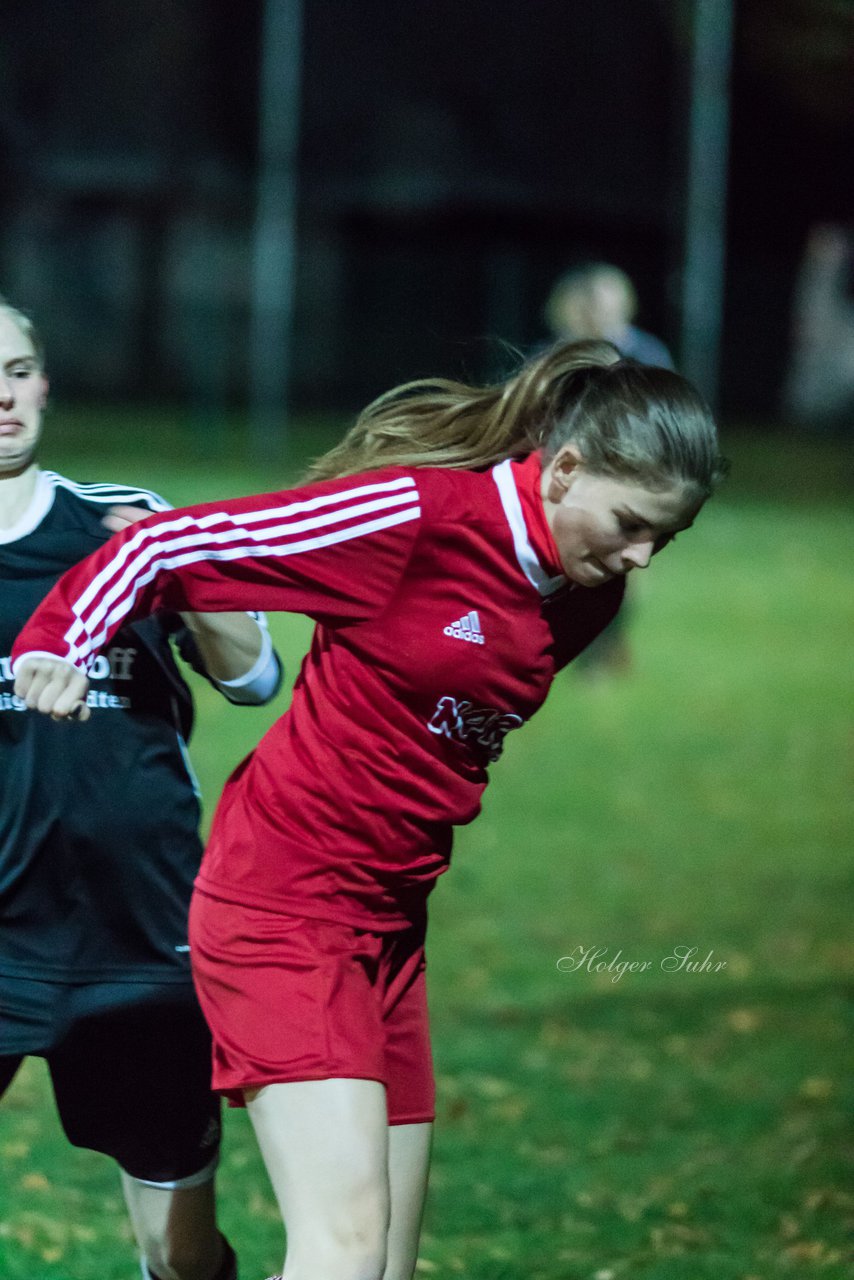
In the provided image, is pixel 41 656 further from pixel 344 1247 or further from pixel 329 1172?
pixel 344 1247

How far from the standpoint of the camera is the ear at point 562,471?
3287 millimetres

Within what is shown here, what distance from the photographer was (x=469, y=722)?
3377 mm

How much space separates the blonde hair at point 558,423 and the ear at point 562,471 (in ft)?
0.06

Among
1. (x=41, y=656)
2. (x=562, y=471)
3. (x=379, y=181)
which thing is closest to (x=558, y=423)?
(x=562, y=471)

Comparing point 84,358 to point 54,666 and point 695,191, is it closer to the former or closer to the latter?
point 695,191

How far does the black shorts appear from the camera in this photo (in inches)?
143

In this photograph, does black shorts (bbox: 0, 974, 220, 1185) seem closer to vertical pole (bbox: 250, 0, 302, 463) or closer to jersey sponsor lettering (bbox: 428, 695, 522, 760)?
jersey sponsor lettering (bbox: 428, 695, 522, 760)

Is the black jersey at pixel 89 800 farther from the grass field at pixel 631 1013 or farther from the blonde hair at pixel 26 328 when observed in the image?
the grass field at pixel 631 1013

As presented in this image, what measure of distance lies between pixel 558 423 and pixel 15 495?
3.22 feet

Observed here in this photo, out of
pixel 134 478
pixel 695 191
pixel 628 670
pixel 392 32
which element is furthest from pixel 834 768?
pixel 392 32

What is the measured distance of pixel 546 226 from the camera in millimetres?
35281

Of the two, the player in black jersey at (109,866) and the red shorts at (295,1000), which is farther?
the player in black jersey at (109,866)

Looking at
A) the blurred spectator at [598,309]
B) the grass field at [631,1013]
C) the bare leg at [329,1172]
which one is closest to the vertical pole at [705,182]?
the grass field at [631,1013]

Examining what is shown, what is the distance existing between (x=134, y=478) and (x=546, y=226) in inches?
556
